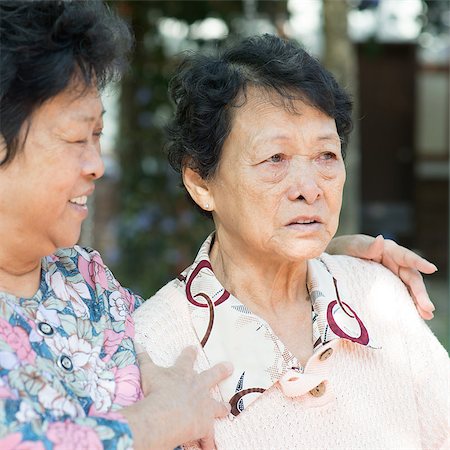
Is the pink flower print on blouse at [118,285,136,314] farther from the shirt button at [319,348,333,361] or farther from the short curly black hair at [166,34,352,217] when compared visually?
the shirt button at [319,348,333,361]

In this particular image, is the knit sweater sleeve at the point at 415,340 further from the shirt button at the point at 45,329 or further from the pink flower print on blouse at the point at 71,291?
the shirt button at the point at 45,329

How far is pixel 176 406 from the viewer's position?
6.34 ft

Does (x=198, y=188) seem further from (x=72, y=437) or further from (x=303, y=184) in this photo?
(x=72, y=437)

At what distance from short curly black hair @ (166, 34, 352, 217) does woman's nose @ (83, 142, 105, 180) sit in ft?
1.64

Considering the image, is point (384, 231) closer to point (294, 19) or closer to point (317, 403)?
point (294, 19)

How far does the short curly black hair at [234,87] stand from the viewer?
2363 mm

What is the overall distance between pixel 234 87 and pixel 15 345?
0.94 metres

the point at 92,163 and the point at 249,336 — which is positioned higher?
the point at 92,163

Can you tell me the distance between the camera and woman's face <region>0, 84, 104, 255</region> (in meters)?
1.87

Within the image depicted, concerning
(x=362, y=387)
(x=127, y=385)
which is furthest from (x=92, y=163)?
(x=362, y=387)

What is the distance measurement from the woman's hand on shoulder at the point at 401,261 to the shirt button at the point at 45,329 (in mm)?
1070

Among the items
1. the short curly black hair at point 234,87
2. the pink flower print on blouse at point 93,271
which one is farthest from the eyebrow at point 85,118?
the short curly black hair at point 234,87

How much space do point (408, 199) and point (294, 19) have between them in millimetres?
4799

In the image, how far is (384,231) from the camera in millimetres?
10523
